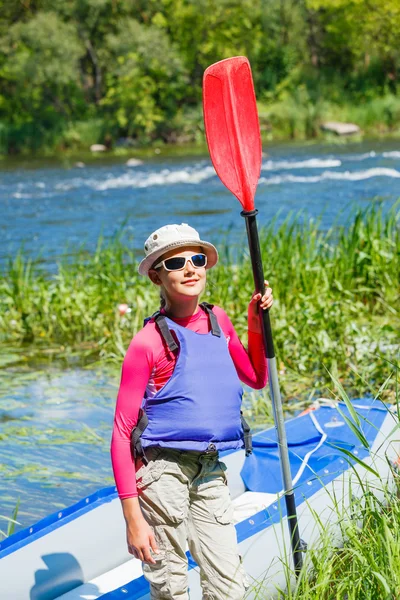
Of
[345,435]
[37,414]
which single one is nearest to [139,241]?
[37,414]

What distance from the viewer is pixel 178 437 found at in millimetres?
2314

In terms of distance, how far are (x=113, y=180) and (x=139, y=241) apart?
7.35 m

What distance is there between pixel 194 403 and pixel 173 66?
3071 cm

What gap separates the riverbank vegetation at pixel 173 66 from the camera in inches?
1161

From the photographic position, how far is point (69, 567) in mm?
2967

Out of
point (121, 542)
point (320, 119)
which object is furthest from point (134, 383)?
point (320, 119)

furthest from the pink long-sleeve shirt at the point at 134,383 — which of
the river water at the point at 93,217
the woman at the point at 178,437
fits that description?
the river water at the point at 93,217

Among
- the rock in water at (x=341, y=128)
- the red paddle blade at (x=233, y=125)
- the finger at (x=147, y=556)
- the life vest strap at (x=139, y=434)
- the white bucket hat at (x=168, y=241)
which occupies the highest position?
the red paddle blade at (x=233, y=125)

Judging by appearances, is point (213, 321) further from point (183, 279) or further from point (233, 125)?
point (233, 125)

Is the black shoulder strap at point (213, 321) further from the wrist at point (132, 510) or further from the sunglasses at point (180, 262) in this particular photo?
the wrist at point (132, 510)

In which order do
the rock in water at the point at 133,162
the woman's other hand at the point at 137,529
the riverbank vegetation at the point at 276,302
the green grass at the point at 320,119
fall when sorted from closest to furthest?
the woman's other hand at the point at 137,529 < the riverbank vegetation at the point at 276,302 < the rock in water at the point at 133,162 < the green grass at the point at 320,119

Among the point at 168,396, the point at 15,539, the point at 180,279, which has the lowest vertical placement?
the point at 15,539

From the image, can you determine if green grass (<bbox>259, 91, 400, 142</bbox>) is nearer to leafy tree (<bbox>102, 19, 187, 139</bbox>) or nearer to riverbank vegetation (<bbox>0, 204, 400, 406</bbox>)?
leafy tree (<bbox>102, 19, 187, 139</bbox>)

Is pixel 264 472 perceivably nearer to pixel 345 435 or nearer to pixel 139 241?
pixel 345 435
